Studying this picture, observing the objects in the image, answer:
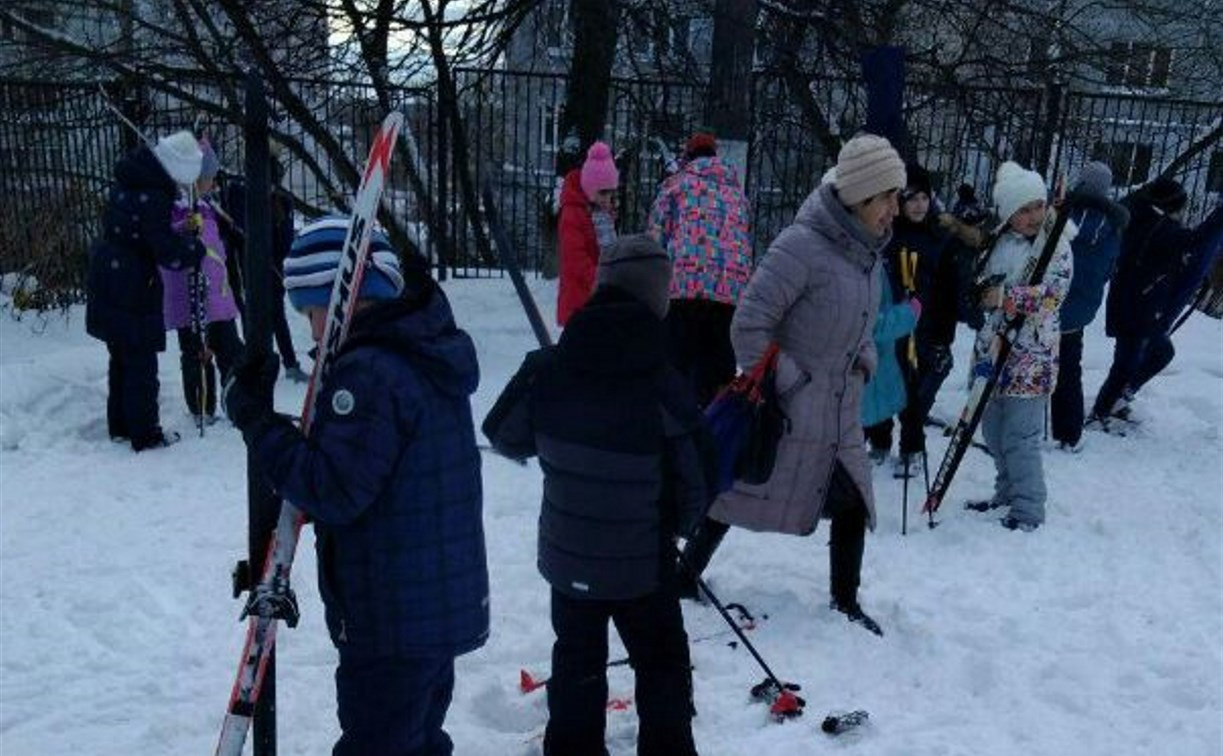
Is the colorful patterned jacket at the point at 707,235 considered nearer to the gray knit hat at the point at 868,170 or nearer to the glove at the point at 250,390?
the gray knit hat at the point at 868,170

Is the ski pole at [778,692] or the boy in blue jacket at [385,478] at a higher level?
the boy in blue jacket at [385,478]

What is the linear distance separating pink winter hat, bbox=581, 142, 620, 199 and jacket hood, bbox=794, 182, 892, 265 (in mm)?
2302

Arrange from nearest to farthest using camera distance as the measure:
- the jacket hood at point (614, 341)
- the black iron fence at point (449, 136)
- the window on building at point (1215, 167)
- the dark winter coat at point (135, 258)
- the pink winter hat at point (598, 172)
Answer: the jacket hood at point (614, 341), the dark winter coat at point (135, 258), the pink winter hat at point (598, 172), the black iron fence at point (449, 136), the window on building at point (1215, 167)

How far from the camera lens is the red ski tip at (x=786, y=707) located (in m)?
3.41

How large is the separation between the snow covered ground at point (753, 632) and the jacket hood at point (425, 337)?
1416 mm

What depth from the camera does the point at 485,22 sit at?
30.9ft

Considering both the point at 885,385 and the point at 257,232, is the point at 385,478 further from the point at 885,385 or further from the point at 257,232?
the point at 885,385

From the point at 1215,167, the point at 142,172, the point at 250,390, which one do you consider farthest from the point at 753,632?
the point at 1215,167

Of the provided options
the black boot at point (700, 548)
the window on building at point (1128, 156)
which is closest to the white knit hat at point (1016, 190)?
the black boot at point (700, 548)

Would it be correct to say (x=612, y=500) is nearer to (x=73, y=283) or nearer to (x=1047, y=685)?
(x=1047, y=685)

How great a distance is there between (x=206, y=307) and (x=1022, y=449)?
4.51 meters

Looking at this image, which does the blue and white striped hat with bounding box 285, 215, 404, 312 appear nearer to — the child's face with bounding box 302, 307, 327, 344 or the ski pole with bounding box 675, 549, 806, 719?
the child's face with bounding box 302, 307, 327, 344

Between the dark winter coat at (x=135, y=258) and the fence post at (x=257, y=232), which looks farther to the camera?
the dark winter coat at (x=135, y=258)

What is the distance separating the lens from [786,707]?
3422 millimetres
